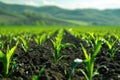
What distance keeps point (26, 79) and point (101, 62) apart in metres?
1.87

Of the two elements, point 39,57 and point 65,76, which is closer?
point 65,76

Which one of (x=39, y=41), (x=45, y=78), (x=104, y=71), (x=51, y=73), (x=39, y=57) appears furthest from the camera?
(x=39, y=41)

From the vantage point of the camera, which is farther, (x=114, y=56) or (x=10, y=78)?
(x=114, y=56)

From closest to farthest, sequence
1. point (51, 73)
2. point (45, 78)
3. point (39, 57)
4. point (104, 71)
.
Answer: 1. point (45, 78)
2. point (51, 73)
3. point (104, 71)
4. point (39, 57)

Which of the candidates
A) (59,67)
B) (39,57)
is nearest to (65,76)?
(59,67)

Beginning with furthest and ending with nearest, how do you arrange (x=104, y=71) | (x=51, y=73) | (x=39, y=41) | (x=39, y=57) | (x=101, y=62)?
(x=39, y=41), (x=39, y=57), (x=101, y=62), (x=104, y=71), (x=51, y=73)

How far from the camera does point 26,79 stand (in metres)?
4.57

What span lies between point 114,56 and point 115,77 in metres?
2.12

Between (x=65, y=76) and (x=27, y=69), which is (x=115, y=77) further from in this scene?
(x=27, y=69)

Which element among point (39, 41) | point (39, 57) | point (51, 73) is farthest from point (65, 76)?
point (39, 41)

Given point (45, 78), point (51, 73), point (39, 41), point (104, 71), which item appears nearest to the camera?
point (45, 78)

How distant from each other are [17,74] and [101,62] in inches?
71.3

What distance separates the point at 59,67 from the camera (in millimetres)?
5441

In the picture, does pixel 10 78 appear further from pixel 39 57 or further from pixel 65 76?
pixel 39 57
